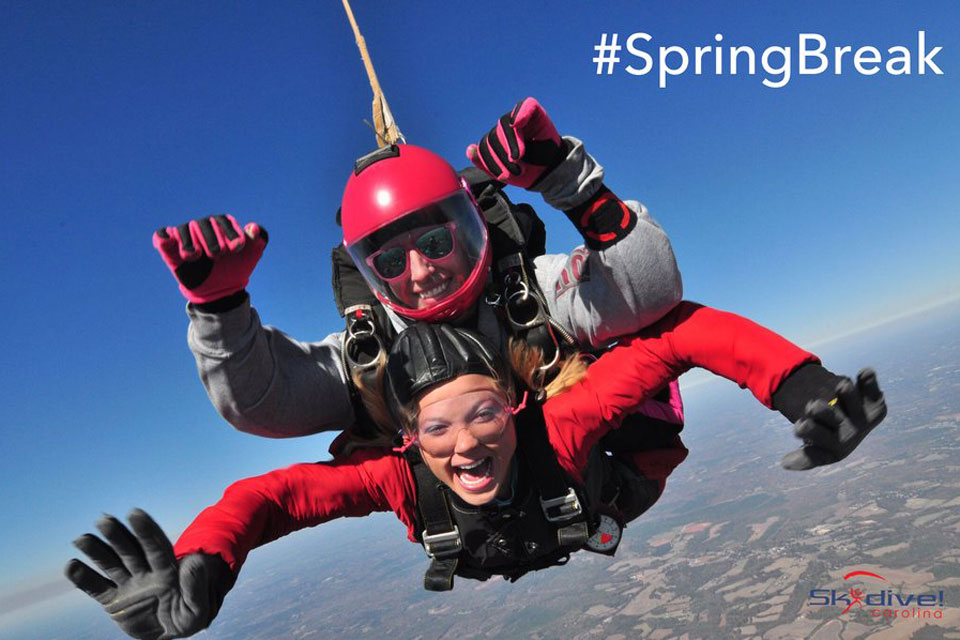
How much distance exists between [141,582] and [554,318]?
1435 mm

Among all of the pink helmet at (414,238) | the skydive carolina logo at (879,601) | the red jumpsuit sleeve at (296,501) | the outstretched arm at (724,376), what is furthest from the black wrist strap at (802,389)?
the skydive carolina logo at (879,601)

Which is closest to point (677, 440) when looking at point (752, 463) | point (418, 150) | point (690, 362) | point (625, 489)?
point (625, 489)

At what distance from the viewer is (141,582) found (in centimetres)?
141

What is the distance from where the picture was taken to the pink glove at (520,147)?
1.73 metres

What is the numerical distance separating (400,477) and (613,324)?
929mm

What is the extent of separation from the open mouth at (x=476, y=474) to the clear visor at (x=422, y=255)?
1.87 feet

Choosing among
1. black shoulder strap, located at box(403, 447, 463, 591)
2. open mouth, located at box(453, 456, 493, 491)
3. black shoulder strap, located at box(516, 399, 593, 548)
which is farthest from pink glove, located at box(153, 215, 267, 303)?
black shoulder strap, located at box(516, 399, 593, 548)

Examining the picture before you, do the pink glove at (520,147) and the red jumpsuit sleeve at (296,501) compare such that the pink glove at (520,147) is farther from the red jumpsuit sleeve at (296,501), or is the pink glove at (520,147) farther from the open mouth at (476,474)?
the red jumpsuit sleeve at (296,501)

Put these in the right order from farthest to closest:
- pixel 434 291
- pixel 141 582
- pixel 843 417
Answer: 1. pixel 434 291
2. pixel 843 417
3. pixel 141 582

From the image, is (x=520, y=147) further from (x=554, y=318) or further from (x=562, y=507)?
(x=562, y=507)

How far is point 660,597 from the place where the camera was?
5231cm

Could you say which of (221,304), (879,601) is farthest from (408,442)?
(879,601)

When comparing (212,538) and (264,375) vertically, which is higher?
(264,375)

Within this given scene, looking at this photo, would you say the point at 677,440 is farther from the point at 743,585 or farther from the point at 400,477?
the point at 743,585
